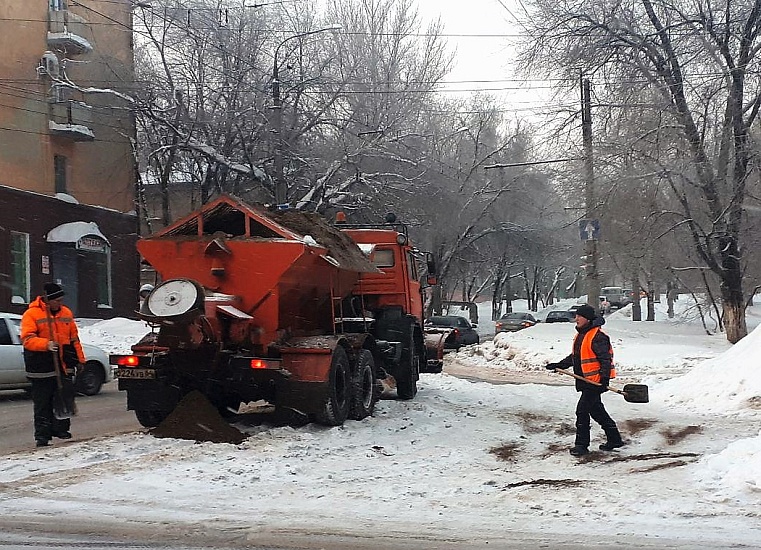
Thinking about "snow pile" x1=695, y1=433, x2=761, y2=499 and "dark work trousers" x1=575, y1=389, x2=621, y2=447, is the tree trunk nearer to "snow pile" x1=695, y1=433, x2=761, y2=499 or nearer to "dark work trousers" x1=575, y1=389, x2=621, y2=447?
"dark work trousers" x1=575, y1=389, x2=621, y2=447

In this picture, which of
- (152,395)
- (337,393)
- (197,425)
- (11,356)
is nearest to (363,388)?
(337,393)

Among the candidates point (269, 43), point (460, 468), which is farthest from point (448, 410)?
point (269, 43)

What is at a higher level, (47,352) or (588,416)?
(47,352)

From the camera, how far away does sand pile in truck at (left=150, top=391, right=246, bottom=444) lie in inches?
385

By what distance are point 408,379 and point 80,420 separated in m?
5.06

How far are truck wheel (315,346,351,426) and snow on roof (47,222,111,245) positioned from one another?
71.3 ft

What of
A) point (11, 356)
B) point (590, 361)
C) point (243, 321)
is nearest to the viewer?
point (590, 361)

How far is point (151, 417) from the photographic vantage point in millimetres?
10898

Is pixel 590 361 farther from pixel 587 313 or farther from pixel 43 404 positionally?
pixel 43 404

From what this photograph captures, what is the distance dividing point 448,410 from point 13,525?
7629 millimetres

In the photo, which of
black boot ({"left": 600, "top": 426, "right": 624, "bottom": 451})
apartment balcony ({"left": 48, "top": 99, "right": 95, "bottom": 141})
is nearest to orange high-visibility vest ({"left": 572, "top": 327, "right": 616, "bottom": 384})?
black boot ({"left": 600, "top": 426, "right": 624, "bottom": 451})

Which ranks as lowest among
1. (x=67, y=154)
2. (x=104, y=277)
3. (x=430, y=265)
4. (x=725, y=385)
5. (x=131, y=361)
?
(x=725, y=385)

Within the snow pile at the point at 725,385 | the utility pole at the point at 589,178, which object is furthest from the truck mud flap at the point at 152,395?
the utility pole at the point at 589,178

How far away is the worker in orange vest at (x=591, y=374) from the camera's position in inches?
369
